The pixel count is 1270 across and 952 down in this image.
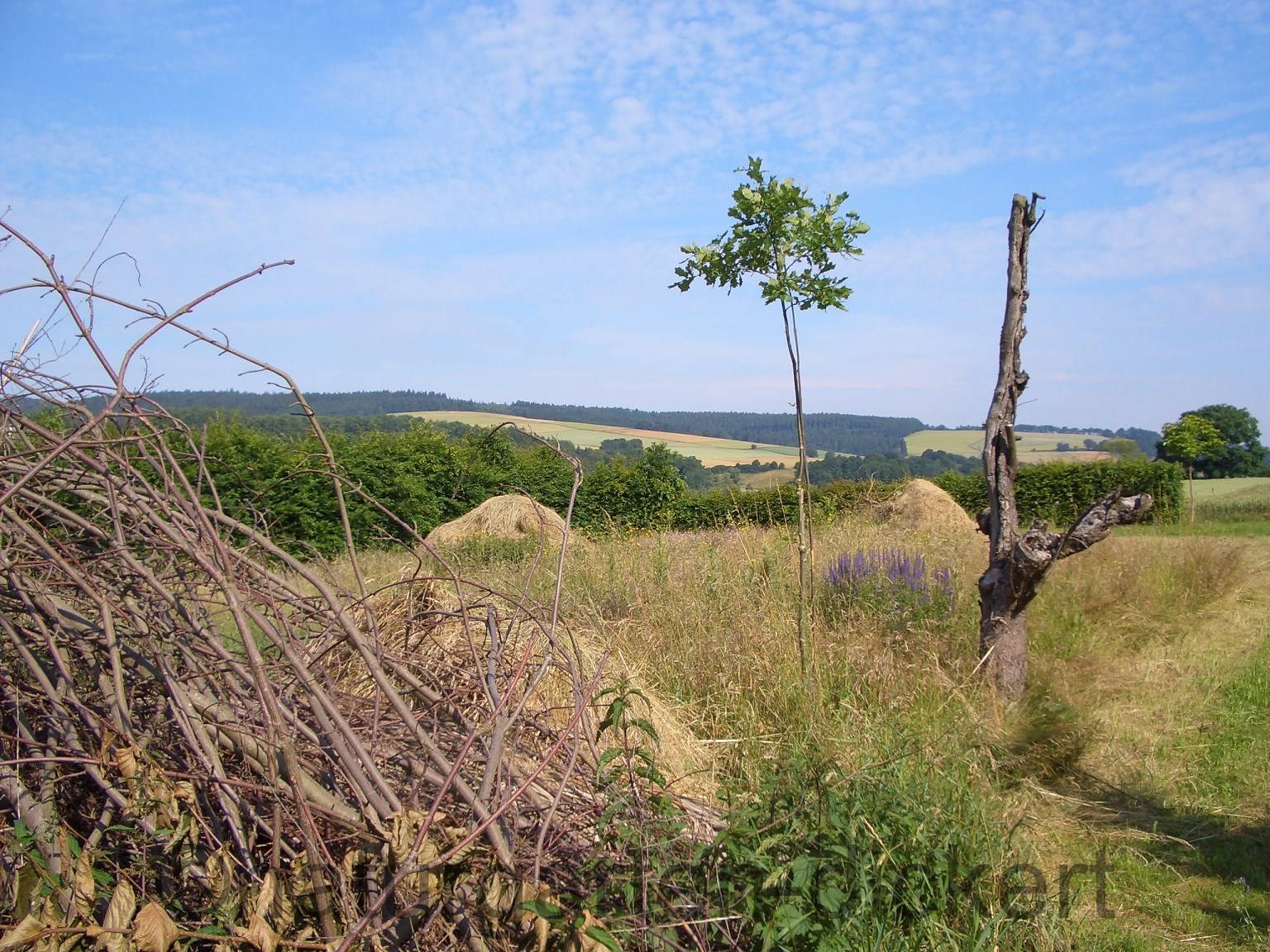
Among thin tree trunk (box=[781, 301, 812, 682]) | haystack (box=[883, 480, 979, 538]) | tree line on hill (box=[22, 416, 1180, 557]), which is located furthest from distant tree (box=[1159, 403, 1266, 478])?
thin tree trunk (box=[781, 301, 812, 682])

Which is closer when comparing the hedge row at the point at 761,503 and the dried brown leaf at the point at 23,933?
the dried brown leaf at the point at 23,933

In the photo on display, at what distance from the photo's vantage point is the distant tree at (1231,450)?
85.8 ft

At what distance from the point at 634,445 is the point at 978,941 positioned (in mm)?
16250

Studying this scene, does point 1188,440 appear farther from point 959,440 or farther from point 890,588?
point 959,440

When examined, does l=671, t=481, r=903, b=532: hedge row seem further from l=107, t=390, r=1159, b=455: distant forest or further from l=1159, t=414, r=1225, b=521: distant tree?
l=107, t=390, r=1159, b=455: distant forest

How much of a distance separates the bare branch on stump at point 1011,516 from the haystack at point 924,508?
24.1 feet

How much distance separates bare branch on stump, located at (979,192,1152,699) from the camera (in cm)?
471

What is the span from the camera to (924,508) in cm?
1350

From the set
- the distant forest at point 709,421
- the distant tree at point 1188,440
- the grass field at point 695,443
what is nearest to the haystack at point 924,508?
the distant tree at point 1188,440

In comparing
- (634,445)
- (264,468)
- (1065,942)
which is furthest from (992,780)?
(634,445)

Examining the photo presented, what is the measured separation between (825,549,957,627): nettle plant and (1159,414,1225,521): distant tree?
18508mm

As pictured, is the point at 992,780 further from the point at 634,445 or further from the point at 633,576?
the point at 634,445

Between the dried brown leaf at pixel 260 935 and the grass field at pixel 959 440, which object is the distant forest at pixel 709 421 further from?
the dried brown leaf at pixel 260 935

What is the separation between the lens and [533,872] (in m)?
1.81
